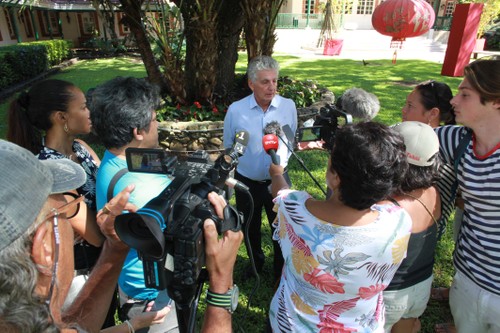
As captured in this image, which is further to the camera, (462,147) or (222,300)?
(462,147)

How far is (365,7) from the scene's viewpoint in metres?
37.0

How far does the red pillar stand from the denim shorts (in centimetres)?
1310

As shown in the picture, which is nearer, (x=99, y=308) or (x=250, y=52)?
(x=99, y=308)

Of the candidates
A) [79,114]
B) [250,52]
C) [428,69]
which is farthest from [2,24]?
[428,69]

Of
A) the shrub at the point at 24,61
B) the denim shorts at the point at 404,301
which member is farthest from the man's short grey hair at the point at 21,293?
the shrub at the point at 24,61

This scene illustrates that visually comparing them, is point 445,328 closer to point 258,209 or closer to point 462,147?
point 462,147

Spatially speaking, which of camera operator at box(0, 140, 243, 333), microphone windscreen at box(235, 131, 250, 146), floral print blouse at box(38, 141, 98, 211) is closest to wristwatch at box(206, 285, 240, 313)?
camera operator at box(0, 140, 243, 333)

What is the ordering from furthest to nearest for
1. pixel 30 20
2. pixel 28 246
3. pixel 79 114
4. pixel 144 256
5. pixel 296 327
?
pixel 30 20 → pixel 79 114 → pixel 296 327 → pixel 144 256 → pixel 28 246

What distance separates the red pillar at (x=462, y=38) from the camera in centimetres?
1203

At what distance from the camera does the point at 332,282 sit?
1.28 m

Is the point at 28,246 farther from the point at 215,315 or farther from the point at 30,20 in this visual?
the point at 30,20

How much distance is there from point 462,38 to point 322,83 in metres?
5.99

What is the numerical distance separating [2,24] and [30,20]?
392cm

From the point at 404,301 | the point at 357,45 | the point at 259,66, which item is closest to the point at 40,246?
the point at 404,301
